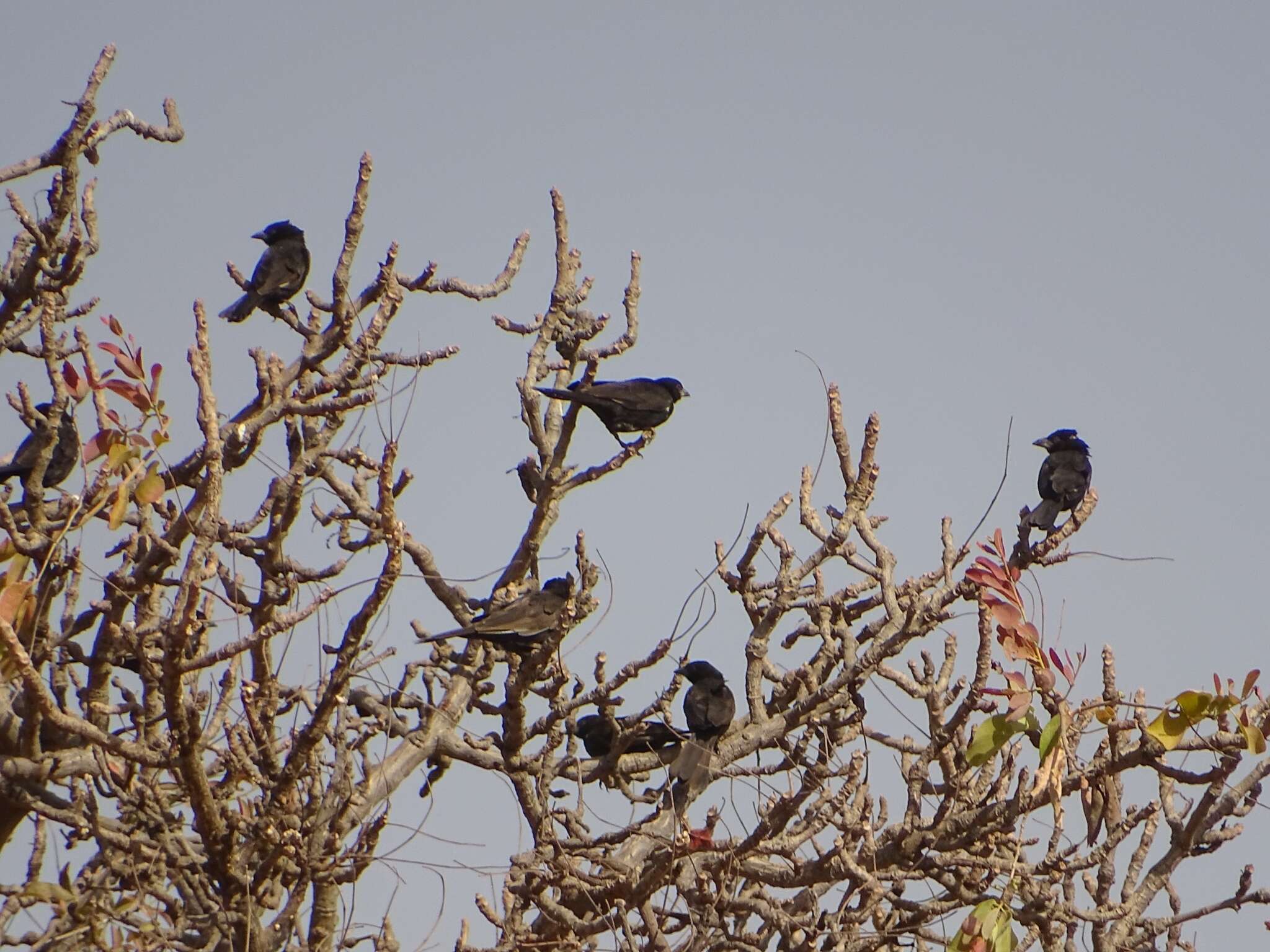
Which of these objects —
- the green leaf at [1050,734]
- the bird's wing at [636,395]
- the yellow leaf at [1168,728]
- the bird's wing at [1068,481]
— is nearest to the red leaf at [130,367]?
the bird's wing at [636,395]

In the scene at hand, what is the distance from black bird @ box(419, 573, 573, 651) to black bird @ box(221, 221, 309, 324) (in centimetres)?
293

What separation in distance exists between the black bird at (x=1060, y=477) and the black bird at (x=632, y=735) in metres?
2.30

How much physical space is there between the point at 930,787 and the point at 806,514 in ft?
4.11

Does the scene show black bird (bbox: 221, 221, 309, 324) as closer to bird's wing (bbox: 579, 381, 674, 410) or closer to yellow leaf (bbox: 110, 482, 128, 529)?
bird's wing (bbox: 579, 381, 674, 410)

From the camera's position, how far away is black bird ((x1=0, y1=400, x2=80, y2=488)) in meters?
6.92

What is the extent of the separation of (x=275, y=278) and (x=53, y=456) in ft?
5.70

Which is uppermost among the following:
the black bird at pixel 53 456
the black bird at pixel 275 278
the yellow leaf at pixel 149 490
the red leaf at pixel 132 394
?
the black bird at pixel 275 278

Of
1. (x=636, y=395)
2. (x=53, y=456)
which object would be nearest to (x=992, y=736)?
(x=636, y=395)

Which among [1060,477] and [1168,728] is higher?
[1060,477]

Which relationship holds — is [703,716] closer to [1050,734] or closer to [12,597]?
[1050,734]

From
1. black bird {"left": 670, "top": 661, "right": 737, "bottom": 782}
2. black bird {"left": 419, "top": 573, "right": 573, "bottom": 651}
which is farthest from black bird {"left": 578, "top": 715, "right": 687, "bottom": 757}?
Result: black bird {"left": 419, "top": 573, "right": 573, "bottom": 651}

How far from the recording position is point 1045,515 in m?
7.63

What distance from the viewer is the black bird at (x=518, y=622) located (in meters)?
6.07

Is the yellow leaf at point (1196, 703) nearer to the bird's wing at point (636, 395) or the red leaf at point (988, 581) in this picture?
the red leaf at point (988, 581)
